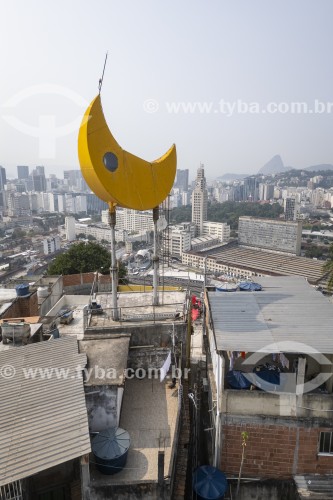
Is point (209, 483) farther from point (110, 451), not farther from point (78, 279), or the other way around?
point (78, 279)

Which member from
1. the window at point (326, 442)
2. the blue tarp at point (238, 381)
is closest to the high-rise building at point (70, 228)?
the blue tarp at point (238, 381)

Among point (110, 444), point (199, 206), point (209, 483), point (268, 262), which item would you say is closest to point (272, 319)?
point (209, 483)

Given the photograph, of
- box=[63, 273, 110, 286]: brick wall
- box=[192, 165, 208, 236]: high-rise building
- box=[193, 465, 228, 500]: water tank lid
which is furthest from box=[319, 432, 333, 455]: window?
box=[192, 165, 208, 236]: high-rise building

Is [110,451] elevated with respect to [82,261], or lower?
lower

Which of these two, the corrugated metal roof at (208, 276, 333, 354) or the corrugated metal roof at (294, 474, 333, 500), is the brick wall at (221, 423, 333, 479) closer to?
the corrugated metal roof at (294, 474, 333, 500)

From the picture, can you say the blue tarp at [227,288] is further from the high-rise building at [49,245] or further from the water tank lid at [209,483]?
the high-rise building at [49,245]

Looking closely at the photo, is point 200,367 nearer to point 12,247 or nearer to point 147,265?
point 147,265
